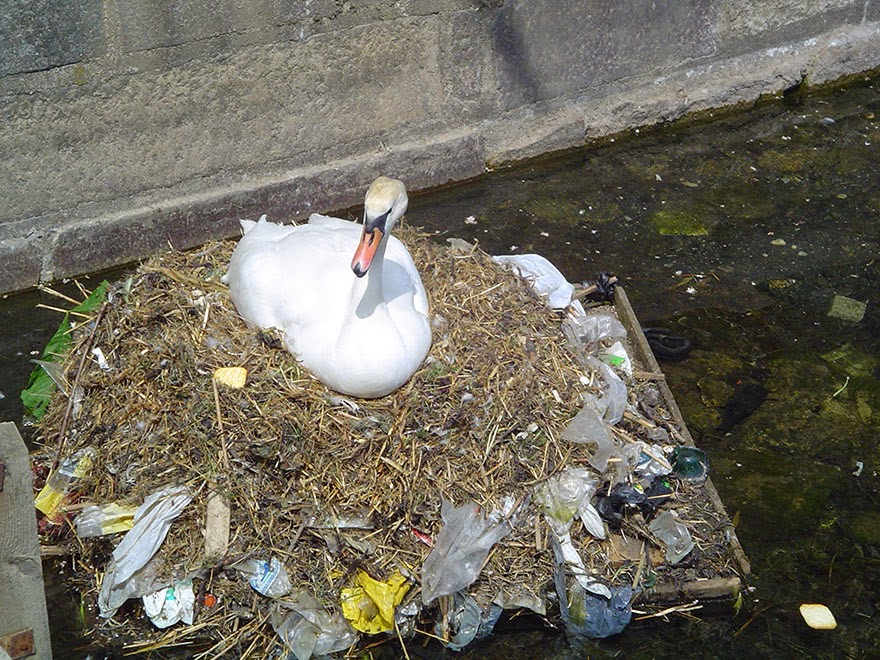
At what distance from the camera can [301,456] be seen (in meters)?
4.04

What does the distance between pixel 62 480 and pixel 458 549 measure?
1685 mm

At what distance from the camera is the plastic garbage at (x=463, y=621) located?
3963 millimetres

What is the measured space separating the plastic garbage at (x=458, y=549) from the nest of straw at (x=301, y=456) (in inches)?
2.0

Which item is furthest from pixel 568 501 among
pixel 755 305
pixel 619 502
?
pixel 755 305

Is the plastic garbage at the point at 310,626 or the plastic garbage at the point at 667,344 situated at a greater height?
the plastic garbage at the point at 310,626

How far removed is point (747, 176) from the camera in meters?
7.07

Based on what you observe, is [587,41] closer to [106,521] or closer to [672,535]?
[672,535]

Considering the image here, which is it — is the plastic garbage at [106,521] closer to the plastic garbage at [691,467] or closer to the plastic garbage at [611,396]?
the plastic garbage at [611,396]

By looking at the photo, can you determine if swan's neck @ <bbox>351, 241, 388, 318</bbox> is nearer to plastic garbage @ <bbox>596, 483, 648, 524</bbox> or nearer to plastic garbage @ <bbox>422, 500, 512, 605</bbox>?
plastic garbage @ <bbox>422, 500, 512, 605</bbox>

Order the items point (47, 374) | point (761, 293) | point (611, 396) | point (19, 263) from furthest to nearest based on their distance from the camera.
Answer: point (761, 293)
point (19, 263)
point (47, 374)
point (611, 396)

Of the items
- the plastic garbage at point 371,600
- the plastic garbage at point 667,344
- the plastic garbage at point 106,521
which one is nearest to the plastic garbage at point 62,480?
the plastic garbage at point 106,521

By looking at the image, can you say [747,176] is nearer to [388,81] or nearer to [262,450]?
[388,81]

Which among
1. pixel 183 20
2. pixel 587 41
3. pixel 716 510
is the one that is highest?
pixel 183 20

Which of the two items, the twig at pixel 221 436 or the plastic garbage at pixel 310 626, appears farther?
the twig at pixel 221 436
